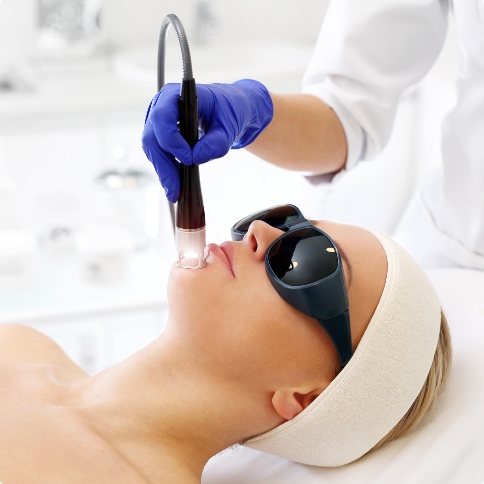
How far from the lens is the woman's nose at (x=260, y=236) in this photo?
1.17 meters

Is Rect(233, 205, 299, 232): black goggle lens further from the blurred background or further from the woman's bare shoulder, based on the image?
the blurred background

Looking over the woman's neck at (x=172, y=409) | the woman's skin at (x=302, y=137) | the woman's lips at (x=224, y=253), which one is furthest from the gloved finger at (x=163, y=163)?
the woman's skin at (x=302, y=137)

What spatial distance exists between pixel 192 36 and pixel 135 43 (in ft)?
0.95

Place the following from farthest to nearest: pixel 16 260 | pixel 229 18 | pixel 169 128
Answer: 1. pixel 229 18
2. pixel 16 260
3. pixel 169 128

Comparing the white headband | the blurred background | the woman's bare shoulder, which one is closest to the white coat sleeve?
the white headband

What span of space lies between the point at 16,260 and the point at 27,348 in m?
0.68

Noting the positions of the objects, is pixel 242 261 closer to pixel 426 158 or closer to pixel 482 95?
pixel 482 95

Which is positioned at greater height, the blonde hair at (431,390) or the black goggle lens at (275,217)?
the black goggle lens at (275,217)

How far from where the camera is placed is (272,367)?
115 centimetres

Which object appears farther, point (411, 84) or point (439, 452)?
point (411, 84)

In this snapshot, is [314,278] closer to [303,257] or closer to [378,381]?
[303,257]

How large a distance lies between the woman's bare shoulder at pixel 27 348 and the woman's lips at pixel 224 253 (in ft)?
1.78

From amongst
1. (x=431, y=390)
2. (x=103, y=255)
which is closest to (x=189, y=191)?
(x=431, y=390)

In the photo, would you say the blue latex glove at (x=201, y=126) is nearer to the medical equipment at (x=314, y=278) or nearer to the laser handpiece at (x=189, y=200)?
the laser handpiece at (x=189, y=200)
